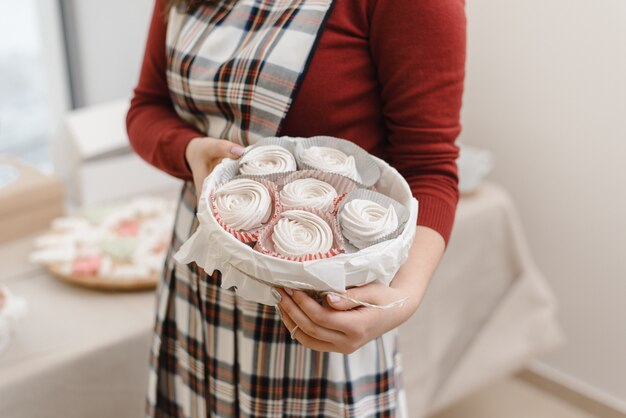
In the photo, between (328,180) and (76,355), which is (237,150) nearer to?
(328,180)

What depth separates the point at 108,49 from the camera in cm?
222

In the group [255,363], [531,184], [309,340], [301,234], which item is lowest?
[531,184]

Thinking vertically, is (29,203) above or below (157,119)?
below

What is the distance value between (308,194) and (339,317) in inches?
5.0

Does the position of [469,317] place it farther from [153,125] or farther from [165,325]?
[153,125]

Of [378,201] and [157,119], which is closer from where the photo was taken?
[378,201]

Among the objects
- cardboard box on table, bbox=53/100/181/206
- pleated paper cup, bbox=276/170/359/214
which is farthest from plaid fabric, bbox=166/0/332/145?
cardboard box on table, bbox=53/100/181/206

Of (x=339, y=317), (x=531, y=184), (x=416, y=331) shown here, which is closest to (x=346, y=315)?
(x=339, y=317)

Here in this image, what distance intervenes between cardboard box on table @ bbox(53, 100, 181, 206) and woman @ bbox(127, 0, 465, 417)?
2.90 ft

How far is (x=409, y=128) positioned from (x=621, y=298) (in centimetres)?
120

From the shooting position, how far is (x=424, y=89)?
729 mm

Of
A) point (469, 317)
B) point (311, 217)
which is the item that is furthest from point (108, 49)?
point (311, 217)

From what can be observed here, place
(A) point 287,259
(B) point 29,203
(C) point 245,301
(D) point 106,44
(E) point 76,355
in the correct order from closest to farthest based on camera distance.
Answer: (A) point 287,259
(C) point 245,301
(E) point 76,355
(B) point 29,203
(D) point 106,44

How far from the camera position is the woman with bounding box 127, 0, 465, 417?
715mm
